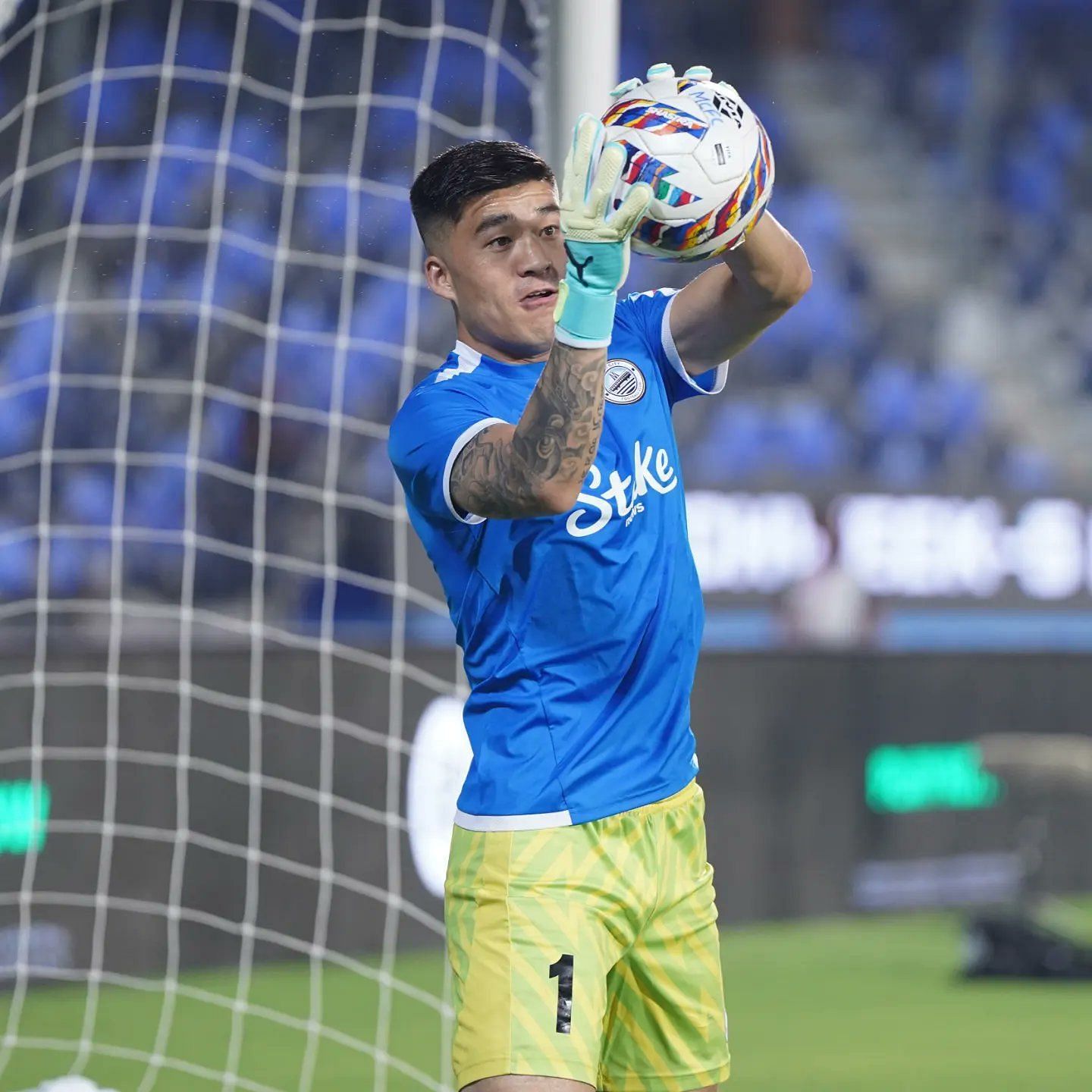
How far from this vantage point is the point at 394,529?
7.58 meters

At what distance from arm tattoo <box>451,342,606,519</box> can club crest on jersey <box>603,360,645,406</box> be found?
13.8 inches

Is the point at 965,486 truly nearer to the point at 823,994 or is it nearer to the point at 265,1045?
the point at 823,994

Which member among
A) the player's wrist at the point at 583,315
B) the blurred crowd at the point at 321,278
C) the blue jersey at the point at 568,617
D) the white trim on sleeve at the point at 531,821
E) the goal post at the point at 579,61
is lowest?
the white trim on sleeve at the point at 531,821

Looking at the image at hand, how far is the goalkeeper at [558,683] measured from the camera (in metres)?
2.46

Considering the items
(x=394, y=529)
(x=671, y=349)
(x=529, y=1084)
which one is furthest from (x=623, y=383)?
(x=394, y=529)

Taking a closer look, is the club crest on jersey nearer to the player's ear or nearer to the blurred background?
the player's ear

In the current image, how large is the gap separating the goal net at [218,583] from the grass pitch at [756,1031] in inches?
1.0

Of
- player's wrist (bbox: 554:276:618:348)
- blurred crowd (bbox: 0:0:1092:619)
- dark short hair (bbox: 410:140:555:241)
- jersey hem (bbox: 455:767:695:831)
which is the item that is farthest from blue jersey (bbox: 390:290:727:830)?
blurred crowd (bbox: 0:0:1092:619)

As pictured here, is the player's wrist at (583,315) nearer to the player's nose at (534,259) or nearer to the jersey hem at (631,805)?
the player's nose at (534,259)

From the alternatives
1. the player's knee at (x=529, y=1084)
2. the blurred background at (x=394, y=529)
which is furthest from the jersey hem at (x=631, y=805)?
the blurred background at (x=394, y=529)

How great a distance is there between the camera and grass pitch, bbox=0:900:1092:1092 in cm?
498

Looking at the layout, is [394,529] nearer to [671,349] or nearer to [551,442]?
[671,349]

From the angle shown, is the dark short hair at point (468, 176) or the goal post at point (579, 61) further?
the goal post at point (579, 61)

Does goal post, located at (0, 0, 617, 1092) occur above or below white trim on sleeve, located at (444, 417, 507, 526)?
above
